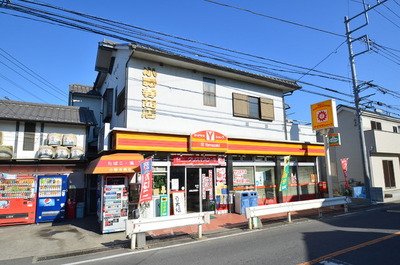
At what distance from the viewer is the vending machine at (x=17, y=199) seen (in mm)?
10969

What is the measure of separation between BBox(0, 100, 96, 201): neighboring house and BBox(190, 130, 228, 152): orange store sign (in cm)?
585

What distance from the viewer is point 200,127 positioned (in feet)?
42.6

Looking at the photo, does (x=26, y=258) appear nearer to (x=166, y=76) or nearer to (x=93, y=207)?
(x=93, y=207)

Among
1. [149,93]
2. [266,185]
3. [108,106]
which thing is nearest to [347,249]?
[266,185]

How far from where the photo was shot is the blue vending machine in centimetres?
1153

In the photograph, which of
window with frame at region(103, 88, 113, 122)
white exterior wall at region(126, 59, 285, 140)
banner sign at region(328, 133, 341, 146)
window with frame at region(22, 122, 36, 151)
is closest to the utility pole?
banner sign at region(328, 133, 341, 146)

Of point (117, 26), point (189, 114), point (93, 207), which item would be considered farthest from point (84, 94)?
point (117, 26)

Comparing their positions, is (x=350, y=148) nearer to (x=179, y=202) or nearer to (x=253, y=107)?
(x=253, y=107)

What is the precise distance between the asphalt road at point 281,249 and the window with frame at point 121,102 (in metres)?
6.72

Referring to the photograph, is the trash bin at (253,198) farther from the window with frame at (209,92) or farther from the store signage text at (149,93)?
the store signage text at (149,93)

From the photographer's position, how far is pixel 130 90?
1118cm

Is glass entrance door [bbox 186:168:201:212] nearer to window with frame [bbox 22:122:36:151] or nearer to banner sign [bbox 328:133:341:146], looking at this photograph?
window with frame [bbox 22:122:36:151]

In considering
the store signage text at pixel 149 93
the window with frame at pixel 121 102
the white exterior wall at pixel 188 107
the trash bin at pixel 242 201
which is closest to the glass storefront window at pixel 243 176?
the trash bin at pixel 242 201

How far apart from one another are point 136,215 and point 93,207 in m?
5.46
